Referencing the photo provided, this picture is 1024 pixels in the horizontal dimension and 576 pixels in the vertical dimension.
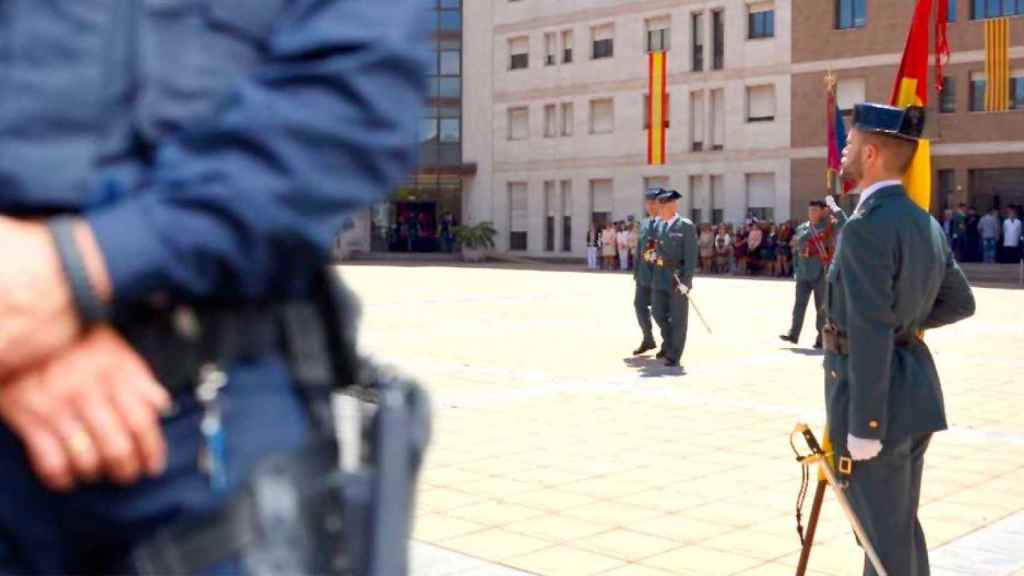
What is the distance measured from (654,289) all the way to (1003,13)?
29595 millimetres

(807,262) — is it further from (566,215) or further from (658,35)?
(566,215)

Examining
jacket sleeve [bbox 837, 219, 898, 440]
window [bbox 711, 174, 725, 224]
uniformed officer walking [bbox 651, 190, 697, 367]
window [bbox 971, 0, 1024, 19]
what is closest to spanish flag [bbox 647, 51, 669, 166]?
window [bbox 711, 174, 725, 224]

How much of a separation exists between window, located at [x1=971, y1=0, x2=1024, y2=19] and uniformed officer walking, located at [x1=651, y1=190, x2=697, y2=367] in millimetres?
28826

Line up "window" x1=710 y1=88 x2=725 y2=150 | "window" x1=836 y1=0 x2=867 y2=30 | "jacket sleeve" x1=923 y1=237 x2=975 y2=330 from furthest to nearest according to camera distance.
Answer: "window" x1=710 y1=88 x2=725 y2=150
"window" x1=836 y1=0 x2=867 y2=30
"jacket sleeve" x1=923 y1=237 x2=975 y2=330

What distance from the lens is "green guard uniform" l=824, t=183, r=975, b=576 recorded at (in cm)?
426

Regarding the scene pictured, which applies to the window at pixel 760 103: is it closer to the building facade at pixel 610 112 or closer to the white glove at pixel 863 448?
the building facade at pixel 610 112

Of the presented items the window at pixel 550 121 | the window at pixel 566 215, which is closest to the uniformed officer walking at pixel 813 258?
the window at pixel 566 215

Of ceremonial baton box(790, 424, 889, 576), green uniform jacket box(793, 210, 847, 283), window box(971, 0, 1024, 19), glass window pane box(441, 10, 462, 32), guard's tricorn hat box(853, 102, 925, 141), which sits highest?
glass window pane box(441, 10, 462, 32)

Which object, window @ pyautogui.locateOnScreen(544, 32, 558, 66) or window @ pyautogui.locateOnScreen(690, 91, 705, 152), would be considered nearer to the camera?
window @ pyautogui.locateOnScreen(690, 91, 705, 152)

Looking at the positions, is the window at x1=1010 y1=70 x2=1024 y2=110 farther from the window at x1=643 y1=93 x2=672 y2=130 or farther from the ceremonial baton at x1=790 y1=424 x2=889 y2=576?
the ceremonial baton at x1=790 y1=424 x2=889 y2=576

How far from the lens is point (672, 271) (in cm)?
1495

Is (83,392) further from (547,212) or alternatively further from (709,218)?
(547,212)

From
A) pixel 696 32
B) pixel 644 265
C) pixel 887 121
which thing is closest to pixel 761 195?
pixel 696 32

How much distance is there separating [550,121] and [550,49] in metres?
2.78
